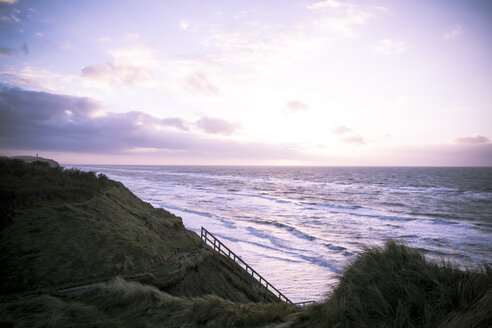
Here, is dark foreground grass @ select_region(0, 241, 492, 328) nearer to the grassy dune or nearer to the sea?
the grassy dune

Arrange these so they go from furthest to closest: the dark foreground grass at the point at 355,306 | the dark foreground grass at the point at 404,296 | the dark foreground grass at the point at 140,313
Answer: the dark foreground grass at the point at 140,313 < the dark foreground grass at the point at 355,306 < the dark foreground grass at the point at 404,296

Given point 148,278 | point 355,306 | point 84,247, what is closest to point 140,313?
point 148,278

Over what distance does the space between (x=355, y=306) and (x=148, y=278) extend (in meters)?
10.2

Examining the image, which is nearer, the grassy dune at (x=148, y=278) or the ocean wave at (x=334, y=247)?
the grassy dune at (x=148, y=278)

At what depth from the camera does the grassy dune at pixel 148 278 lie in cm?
499

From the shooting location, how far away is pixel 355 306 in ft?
17.0

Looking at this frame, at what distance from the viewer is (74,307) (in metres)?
7.70

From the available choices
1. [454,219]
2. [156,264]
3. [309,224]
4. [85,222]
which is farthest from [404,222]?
[85,222]

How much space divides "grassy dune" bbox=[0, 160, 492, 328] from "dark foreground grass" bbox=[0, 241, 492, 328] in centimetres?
2

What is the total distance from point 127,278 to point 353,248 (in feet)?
77.0

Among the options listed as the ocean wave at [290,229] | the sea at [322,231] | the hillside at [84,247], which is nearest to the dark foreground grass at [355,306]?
the hillside at [84,247]

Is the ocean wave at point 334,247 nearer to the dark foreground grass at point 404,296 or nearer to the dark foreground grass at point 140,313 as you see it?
the dark foreground grass at point 140,313

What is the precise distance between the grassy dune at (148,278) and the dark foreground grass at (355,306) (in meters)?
0.02

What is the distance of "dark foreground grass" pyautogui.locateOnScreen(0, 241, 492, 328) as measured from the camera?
4719mm
